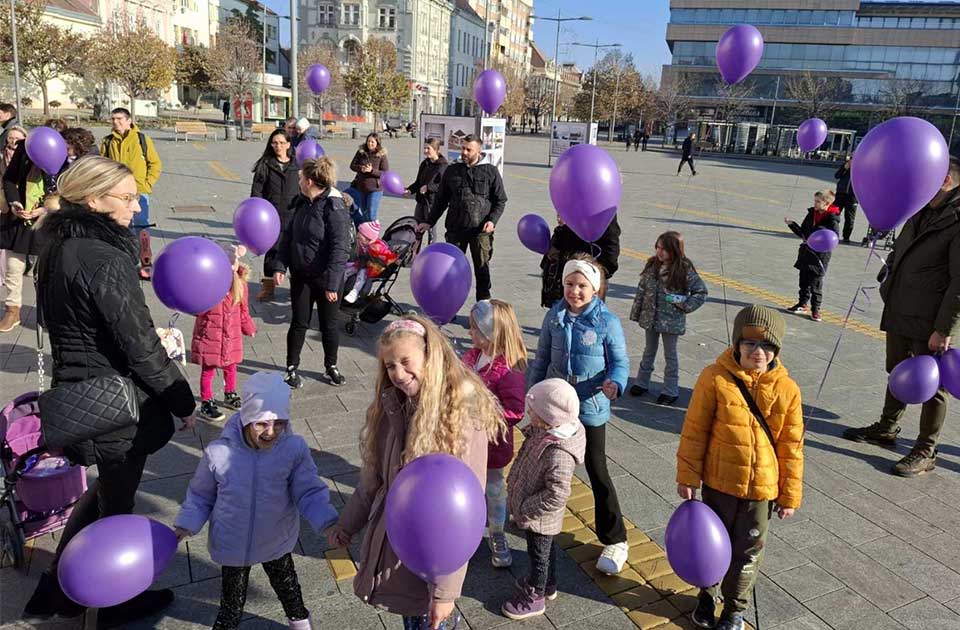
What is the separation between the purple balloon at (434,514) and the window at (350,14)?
7748 cm

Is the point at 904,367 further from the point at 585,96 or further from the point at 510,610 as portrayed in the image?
the point at 585,96

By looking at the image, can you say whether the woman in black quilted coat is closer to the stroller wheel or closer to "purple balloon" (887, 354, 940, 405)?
the stroller wheel

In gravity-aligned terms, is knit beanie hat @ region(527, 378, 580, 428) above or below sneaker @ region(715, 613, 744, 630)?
above

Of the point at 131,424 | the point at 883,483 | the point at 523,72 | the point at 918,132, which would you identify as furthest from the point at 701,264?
the point at 523,72

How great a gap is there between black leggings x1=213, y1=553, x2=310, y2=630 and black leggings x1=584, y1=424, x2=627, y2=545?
156cm

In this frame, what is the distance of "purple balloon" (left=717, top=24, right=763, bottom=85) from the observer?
24.3ft

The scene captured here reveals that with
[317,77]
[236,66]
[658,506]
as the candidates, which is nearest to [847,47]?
[236,66]

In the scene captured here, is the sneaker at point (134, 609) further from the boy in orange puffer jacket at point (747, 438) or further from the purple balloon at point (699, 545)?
the boy in orange puffer jacket at point (747, 438)

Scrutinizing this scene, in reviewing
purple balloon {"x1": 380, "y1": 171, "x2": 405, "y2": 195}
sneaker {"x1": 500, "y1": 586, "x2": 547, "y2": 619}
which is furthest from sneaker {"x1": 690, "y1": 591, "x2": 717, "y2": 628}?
purple balloon {"x1": 380, "y1": 171, "x2": 405, "y2": 195}

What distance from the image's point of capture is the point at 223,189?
1659 cm

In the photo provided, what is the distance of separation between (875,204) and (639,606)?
8.55 ft

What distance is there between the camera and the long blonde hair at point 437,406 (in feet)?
8.11

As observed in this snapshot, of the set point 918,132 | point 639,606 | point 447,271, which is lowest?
point 639,606

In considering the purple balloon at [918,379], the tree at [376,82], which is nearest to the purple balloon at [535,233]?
the purple balloon at [918,379]
